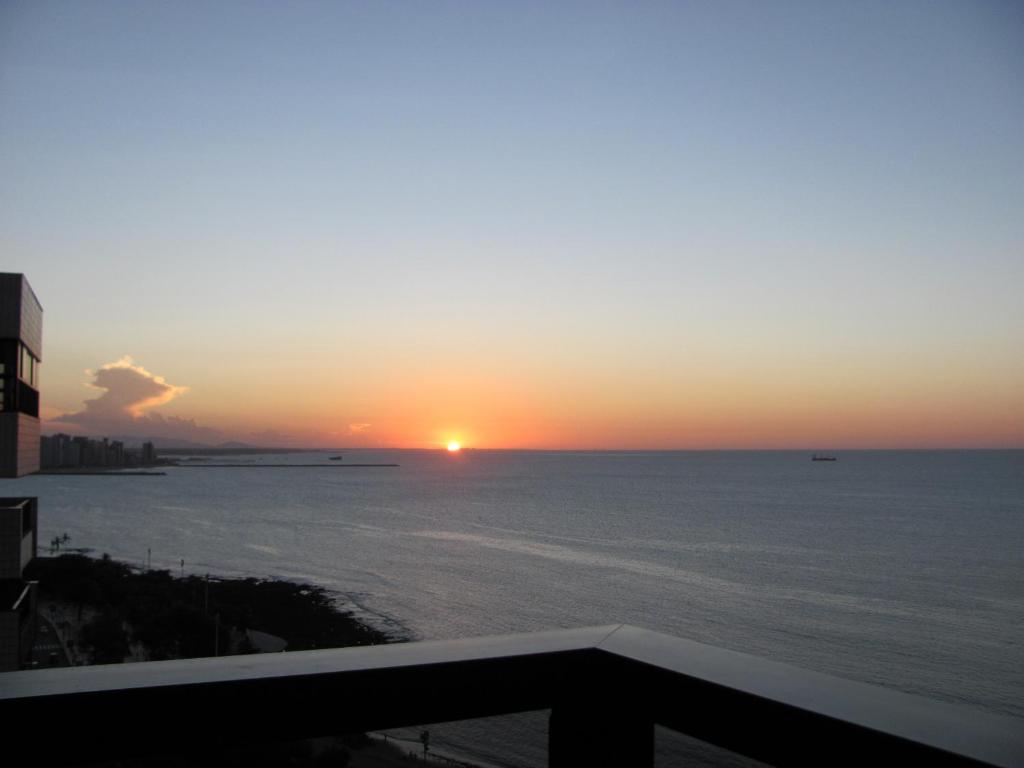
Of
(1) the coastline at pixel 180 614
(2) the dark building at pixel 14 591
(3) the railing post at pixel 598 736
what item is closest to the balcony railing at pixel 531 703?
(3) the railing post at pixel 598 736

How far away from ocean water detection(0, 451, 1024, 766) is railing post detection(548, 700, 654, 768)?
247mm

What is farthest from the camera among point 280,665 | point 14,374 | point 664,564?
point 664,564

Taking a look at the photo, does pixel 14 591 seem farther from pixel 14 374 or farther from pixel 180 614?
pixel 180 614

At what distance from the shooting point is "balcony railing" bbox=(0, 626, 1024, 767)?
0.94 m

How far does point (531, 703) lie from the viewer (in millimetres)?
1174

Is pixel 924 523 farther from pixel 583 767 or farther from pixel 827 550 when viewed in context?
pixel 583 767

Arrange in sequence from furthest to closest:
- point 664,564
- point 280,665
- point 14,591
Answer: point 664,564 < point 14,591 < point 280,665

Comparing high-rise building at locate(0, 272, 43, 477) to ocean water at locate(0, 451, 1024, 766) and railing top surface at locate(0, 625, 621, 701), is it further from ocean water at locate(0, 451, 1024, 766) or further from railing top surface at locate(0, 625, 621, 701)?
railing top surface at locate(0, 625, 621, 701)

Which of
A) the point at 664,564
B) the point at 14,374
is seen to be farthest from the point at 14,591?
the point at 664,564

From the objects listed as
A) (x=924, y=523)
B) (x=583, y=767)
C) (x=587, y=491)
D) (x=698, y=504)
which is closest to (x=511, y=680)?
(x=583, y=767)

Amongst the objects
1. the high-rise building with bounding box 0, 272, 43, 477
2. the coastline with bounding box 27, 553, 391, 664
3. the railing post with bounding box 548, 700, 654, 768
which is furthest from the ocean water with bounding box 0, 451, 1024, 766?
the high-rise building with bounding box 0, 272, 43, 477

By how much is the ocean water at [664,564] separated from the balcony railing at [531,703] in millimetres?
298

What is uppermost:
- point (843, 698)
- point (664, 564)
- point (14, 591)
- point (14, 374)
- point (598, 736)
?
point (14, 374)

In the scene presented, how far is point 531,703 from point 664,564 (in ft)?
133
